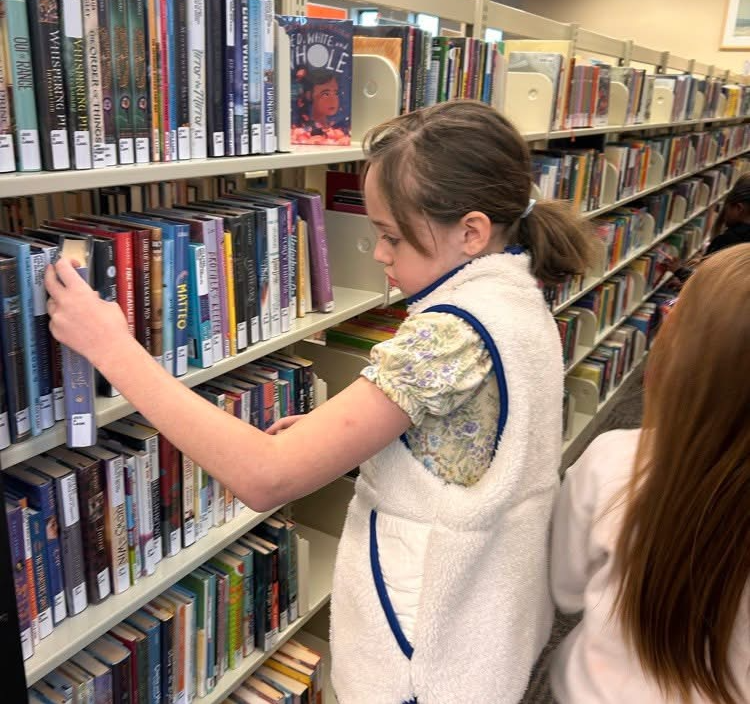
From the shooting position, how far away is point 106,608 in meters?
1.06

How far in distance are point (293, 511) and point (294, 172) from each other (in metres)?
0.89

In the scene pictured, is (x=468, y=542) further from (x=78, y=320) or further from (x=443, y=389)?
(x=78, y=320)

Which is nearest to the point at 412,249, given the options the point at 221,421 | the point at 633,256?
the point at 221,421

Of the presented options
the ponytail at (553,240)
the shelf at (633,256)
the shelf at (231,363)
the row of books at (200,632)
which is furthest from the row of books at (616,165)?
the row of books at (200,632)

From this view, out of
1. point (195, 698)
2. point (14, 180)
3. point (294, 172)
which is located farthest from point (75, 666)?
point (294, 172)

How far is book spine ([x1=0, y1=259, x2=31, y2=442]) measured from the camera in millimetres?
813

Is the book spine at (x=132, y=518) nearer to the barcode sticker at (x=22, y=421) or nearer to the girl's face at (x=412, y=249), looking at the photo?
the barcode sticker at (x=22, y=421)

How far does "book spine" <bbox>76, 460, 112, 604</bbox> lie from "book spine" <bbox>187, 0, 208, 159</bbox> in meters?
0.50

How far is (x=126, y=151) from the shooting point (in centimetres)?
94

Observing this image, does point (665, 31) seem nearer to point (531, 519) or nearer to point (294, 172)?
point (294, 172)

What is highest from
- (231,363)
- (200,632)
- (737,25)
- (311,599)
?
(737,25)

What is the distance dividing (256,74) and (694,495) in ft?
2.94

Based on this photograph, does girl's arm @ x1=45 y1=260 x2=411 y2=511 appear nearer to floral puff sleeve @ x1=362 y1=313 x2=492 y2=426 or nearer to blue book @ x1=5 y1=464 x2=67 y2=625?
floral puff sleeve @ x1=362 y1=313 x2=492 y2=426

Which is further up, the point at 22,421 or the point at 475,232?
the point at 475,232
